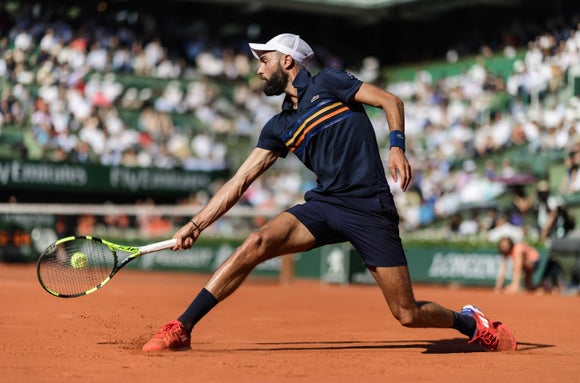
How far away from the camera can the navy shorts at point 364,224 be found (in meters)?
6.96

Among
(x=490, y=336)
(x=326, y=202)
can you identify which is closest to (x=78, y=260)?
(x=326, y=202)

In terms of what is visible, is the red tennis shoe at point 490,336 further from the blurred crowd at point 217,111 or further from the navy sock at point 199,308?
the blurred crowd at point 217,111

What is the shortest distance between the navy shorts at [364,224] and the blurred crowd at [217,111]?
597 inches

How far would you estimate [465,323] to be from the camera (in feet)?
24.4

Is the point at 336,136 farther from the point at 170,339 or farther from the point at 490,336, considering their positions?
the point at 490,336

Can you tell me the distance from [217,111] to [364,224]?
22.6 metres

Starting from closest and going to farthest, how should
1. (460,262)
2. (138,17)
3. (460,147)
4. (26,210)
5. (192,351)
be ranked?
1. (192,351)
2. (460,262)
3. (26,210)
4. (460,147)
5. (138,17)

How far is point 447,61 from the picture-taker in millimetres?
31594

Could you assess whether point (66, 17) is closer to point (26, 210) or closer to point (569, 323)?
point (26, 210)

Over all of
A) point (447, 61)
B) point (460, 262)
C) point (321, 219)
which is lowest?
point (460, 262)

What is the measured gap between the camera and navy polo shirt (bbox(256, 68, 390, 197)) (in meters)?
6.98

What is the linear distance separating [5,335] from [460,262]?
12733 mm

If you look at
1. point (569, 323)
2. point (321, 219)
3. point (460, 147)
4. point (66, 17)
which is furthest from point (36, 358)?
point (66, 17)

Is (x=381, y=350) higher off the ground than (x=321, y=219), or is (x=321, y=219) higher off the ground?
(x=321, y=219)
